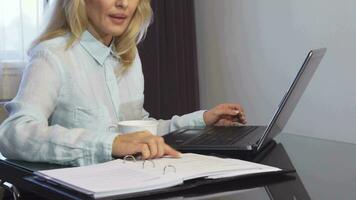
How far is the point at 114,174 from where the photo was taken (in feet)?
2.79

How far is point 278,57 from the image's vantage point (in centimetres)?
266

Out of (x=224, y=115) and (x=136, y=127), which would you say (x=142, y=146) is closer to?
(x=136, y=127)

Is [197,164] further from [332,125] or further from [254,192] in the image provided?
[332,125]

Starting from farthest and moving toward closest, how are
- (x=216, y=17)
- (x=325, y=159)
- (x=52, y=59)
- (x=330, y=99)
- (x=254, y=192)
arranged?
(x=216, y=17)
(x=330, y=99)
(x=52, y=59)
(x=325, y=159)
(x=254, y=192)

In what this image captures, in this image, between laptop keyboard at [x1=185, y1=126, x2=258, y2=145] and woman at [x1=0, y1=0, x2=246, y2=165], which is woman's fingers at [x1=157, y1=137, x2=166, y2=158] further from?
laptop keyboard at [x1=185, y1=126, x2=258, y2=145]

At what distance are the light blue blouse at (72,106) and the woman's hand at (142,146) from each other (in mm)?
21

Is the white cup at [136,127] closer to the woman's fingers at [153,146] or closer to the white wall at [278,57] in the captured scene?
the woman's fingers at [153,146]

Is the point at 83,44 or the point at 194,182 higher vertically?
the point at 83,44

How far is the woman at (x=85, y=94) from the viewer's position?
104cm

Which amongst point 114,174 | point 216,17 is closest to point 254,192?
point 114,174

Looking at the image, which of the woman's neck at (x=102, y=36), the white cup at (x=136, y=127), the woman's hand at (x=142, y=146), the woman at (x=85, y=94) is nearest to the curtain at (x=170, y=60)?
the woman at (x=85, y=94)

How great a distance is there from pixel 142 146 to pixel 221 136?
0.32 metres

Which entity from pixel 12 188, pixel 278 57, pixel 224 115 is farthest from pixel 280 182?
pixel 278 57

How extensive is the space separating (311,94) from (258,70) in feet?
1.24
